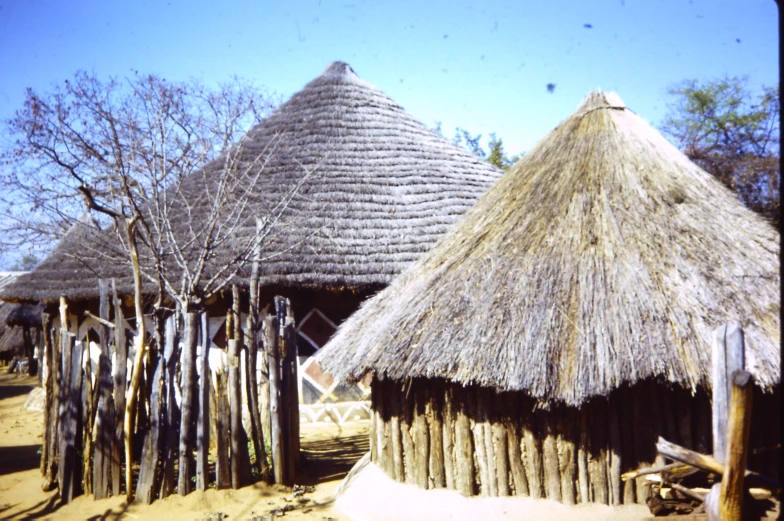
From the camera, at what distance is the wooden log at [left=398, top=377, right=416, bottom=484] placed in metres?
4.95

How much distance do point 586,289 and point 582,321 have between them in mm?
308

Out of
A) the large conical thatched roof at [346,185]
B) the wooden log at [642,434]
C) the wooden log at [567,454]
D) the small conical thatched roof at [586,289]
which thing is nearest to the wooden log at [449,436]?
the small conical thatched roof at [586,289]

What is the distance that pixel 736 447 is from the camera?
115 inches

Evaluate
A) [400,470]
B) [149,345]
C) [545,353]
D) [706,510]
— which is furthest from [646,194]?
[149,345]

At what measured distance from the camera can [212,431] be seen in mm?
6418

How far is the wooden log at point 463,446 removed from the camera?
183 inches

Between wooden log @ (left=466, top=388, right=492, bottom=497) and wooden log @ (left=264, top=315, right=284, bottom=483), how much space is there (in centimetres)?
181

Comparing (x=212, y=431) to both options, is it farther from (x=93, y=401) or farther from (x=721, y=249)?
(x=721, y=249)

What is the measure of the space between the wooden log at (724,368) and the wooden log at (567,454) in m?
1.36

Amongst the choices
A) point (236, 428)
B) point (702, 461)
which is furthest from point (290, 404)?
point (702, 461)

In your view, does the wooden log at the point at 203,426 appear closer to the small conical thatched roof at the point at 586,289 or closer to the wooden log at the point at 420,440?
the small conical thatched roof at the point at 586,289

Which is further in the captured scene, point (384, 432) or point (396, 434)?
point (384, 432)

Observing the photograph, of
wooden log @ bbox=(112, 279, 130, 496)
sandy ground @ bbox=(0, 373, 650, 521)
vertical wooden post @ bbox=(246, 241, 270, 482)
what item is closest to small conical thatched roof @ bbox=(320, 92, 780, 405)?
vertical wooden post @ bbox=(246, 241, 270, 482)

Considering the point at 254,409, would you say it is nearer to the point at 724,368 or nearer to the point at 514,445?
the point at 514,445
